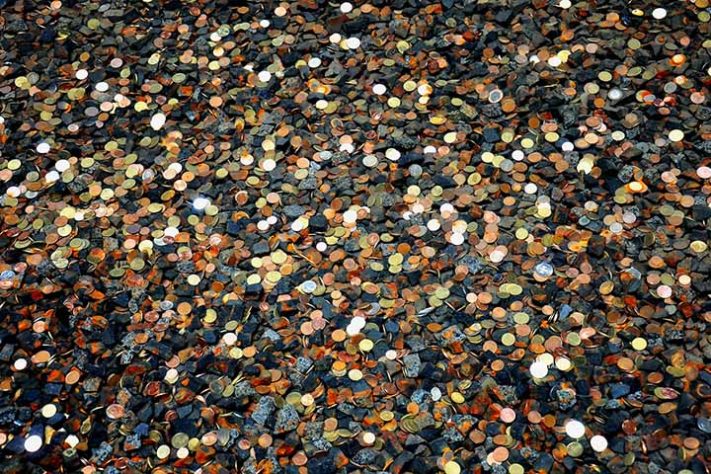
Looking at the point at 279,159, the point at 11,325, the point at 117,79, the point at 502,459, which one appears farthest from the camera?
the point at 117,79

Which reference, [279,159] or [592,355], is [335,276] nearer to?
[279,159]

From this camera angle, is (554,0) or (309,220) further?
(554,0)

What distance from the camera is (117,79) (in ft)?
8.34

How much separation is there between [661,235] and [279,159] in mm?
972

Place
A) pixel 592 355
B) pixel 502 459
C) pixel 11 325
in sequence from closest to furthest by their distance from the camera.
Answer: pixel 502 459
pixel 592 355
pixel 11 325

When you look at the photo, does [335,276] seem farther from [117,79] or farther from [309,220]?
[117,79]

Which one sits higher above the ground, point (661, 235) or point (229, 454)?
point (661, 235)

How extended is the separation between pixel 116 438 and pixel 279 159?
824 millimetres

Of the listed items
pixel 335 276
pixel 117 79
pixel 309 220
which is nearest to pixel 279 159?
pixel 309 220

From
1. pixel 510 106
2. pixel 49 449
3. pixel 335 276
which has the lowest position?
pixel 49 449

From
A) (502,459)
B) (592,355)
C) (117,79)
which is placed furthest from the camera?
(117,79)

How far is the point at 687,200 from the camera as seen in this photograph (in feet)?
7.16

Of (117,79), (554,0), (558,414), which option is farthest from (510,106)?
(117,79)

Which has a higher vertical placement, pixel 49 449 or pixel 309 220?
pixel 309 220
